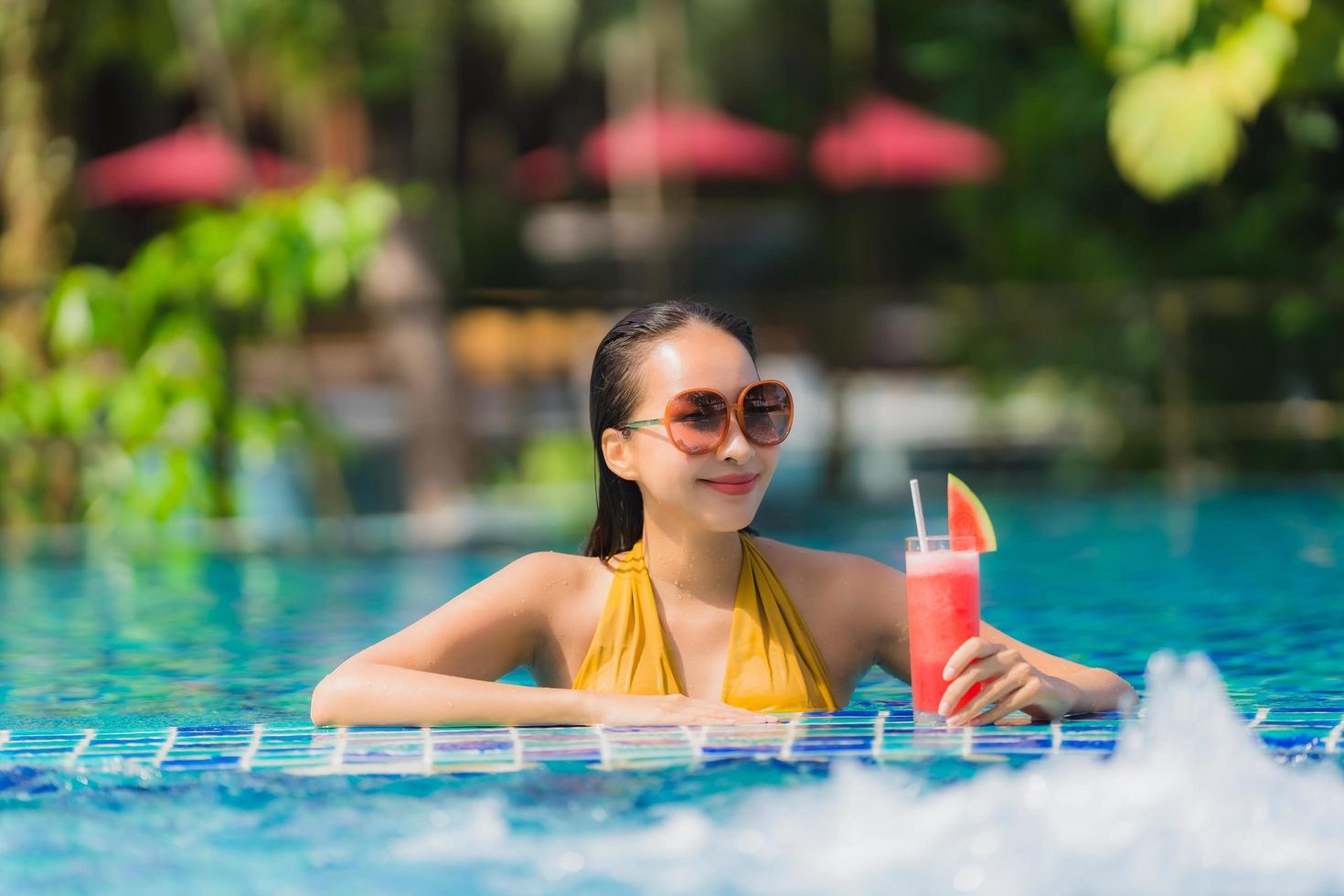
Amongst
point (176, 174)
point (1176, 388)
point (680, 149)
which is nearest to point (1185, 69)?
point (1176, 388)

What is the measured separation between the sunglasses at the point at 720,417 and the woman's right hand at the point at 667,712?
416 millimetres

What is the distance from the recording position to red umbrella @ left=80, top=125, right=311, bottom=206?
18672mm

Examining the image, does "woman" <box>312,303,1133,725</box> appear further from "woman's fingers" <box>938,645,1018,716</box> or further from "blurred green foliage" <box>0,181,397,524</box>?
"blurred green foliage" <box>0,181,397,524</box>

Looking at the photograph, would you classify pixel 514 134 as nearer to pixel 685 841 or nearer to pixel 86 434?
pixel 86 434

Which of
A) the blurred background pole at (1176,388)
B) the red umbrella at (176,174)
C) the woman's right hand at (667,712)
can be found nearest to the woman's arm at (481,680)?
the woman's right hand at (667,712)

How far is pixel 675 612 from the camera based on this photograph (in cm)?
331

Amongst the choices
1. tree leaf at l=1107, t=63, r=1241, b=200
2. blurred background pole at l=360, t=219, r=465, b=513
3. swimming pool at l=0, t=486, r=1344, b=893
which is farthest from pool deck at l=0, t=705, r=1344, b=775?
tree leaf at l=1107, t=63, r=1241, b=200

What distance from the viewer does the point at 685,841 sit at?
279 centimetres

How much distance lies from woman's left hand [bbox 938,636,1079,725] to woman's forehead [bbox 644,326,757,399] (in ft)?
1.91

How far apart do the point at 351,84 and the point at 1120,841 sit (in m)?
10.1

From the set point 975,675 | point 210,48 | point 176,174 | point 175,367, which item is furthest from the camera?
point 176,174

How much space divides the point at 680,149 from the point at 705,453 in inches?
644

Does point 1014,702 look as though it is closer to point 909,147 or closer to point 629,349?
point 629,349

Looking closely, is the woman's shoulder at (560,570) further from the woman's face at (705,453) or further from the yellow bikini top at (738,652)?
the woman's face at (705,453)
